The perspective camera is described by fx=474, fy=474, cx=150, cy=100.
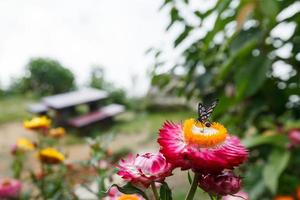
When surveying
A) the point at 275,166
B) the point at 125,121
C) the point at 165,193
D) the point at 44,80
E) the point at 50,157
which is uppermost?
the point at 165,193

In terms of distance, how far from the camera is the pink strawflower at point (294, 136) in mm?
1599

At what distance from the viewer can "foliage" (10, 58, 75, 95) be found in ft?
31.8

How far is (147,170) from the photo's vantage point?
44cm

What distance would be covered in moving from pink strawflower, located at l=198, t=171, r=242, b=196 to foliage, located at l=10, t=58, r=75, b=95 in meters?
9.42

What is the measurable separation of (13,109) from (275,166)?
23.0 feet

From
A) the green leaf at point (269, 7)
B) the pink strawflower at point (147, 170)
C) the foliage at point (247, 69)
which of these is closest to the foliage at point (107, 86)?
the foliage at point (247, 69)

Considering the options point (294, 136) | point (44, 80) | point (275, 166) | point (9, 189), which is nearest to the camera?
point (9, 189)

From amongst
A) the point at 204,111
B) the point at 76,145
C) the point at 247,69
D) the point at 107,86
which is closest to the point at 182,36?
the point at 247,69

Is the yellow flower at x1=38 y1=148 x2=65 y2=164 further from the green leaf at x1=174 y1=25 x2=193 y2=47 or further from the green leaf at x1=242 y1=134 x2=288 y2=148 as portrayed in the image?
the green leaf at x1=242 y1=134 x2=288 y2=148

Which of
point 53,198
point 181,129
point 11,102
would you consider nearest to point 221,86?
point 53,198

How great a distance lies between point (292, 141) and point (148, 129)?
5.20 meters

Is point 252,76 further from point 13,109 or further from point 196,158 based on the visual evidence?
point 13,109

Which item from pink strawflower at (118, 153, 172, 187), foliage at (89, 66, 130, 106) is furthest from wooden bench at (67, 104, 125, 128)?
pink strawflower at (118, 153, 172, 187)

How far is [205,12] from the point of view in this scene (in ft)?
4.28
